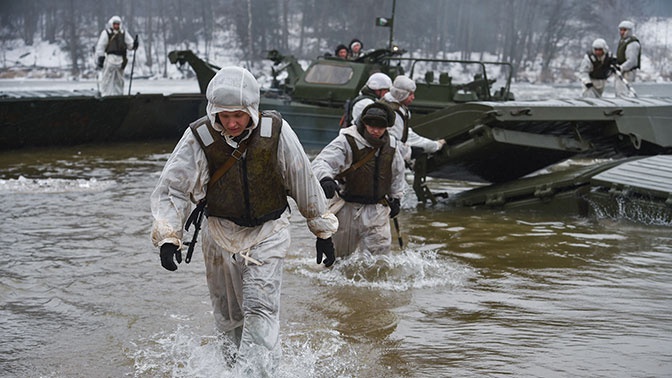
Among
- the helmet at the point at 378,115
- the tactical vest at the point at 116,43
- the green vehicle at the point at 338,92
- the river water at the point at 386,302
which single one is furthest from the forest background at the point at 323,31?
the helmet at the point at 378,115

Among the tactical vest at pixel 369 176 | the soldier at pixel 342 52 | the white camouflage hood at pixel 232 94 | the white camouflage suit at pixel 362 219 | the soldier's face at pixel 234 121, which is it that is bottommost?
the white camouflage suit at pixel 362 219

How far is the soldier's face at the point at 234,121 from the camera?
4.84 meters

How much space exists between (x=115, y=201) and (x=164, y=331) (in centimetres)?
557

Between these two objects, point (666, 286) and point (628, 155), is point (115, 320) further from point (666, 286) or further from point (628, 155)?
point (628, 155)

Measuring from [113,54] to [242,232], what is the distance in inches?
576

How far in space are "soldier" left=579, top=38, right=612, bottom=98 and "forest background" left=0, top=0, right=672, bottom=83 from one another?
77.2 feet

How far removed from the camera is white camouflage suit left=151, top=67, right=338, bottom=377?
15.9ft

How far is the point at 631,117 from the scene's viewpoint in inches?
460

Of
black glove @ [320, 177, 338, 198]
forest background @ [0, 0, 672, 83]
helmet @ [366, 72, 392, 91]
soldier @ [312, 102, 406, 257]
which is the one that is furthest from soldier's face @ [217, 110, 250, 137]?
forest background @ [0, 0, 672, 83]

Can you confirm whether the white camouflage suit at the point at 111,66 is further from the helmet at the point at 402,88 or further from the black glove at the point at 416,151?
the helmet at the point at 402,88

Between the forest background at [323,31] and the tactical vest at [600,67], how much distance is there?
23553mm

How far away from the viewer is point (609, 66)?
54.1 ft

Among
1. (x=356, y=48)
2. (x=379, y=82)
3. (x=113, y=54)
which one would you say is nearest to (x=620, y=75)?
(x=356, y=48)

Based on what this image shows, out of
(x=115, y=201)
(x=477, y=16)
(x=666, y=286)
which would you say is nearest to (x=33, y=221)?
(x=115, y=201)
